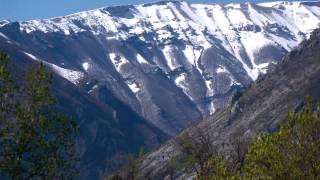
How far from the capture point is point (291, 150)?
43.7 m

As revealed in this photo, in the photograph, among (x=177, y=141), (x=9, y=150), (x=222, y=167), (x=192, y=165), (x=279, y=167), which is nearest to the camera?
(x=9, y=150)

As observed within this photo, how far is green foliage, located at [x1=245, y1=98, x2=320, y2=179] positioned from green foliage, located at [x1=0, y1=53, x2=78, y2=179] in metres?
12.3

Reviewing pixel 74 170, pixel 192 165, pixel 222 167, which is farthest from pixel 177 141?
pixel 74 170

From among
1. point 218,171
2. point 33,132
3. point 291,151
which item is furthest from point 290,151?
point 33,132

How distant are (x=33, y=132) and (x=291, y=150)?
662 inches

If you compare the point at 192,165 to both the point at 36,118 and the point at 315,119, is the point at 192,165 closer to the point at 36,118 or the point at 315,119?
the point at 315,119

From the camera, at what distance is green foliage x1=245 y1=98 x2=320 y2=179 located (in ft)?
141

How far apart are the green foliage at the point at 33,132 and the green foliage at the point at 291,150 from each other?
12339 mm

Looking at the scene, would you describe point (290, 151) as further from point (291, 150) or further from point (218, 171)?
point (218, 171)

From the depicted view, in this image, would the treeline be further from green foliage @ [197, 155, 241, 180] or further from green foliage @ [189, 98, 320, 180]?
green foliage @ [197, 155, 241, 180]

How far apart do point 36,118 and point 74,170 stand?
3730mm

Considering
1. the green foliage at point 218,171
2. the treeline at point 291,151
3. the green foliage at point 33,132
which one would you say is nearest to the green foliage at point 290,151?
the treeline at point 291,151

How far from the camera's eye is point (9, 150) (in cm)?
3641

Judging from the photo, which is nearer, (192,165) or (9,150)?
(9,150)
